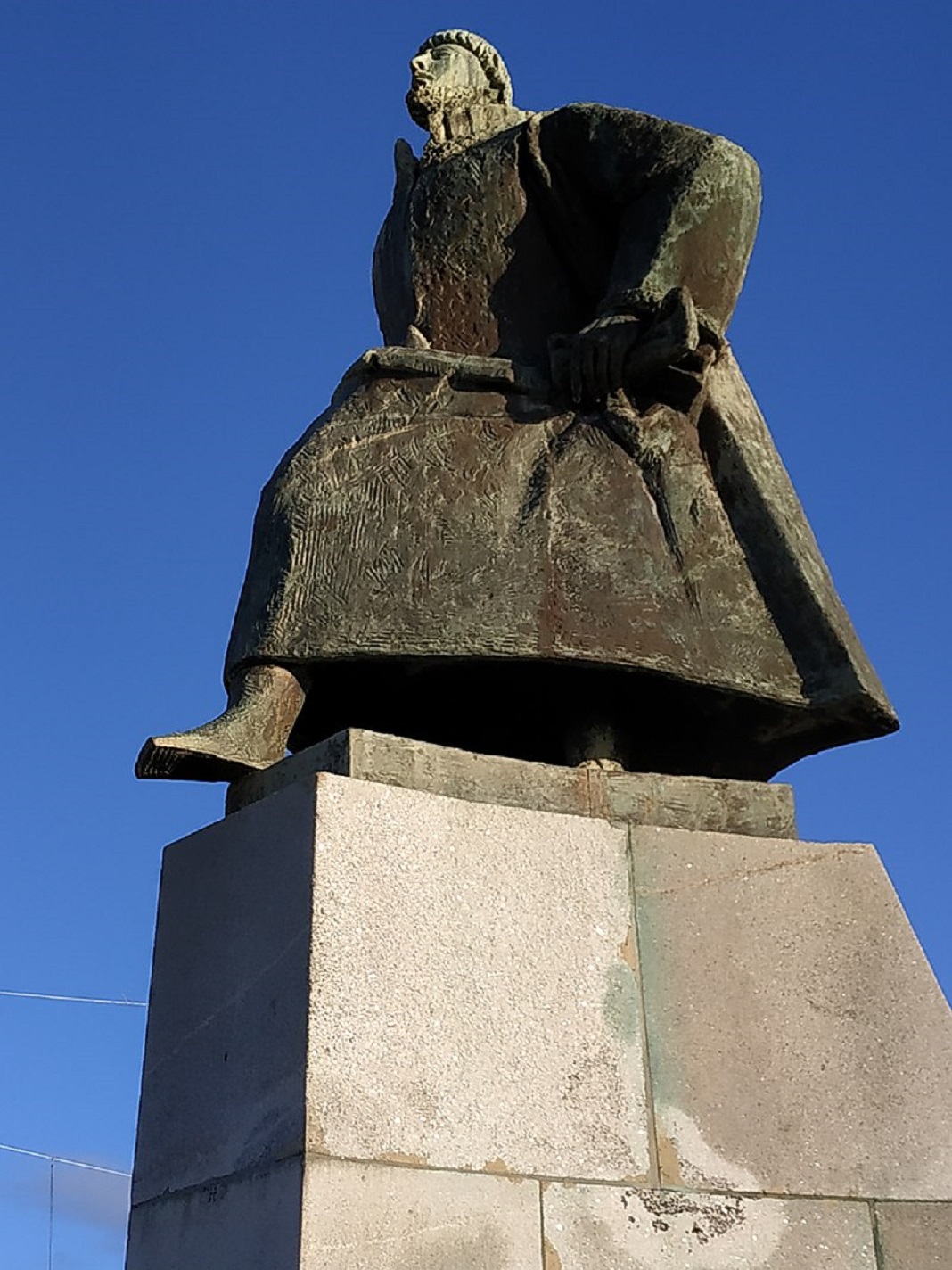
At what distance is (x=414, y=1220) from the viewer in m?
2.91

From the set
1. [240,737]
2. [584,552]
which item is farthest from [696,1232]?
[584,552]

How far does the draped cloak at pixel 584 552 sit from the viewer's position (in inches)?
150

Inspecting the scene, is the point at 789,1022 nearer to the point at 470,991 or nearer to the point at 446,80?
the point at 470,991

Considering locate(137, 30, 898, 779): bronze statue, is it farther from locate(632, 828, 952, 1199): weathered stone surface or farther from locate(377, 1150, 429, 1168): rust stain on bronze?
locate(377, 1150, 429, 1168): rust stain on bronze

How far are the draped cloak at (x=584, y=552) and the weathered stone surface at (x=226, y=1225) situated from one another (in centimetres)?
110

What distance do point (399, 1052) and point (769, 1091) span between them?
2.30ft

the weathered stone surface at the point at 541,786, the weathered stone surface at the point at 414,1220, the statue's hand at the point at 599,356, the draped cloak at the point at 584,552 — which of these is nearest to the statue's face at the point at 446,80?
the draped cloak at the point at 584,552

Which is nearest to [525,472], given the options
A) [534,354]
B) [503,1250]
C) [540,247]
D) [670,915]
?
[534,354]

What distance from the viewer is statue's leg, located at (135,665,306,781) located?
3547 mm

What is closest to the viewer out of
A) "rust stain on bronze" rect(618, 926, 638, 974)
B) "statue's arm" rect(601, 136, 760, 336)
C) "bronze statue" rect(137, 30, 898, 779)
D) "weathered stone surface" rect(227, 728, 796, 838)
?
"rust stain on bronze" rect(618, 926, 638, 974)

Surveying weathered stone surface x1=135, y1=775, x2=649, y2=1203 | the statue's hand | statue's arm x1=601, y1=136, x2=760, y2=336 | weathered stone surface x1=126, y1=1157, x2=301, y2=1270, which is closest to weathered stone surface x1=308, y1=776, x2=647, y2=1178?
weathered stone surface x1=135, y1=775, x2=649, y2=1203

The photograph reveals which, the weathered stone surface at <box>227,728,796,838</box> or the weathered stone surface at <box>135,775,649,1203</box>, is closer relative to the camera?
the weathered stone surface at <box>135,775,649,1203</box>

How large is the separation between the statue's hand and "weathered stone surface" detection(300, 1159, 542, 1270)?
1.78 metres

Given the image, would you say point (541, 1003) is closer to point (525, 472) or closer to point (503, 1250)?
point (503, 1250)
